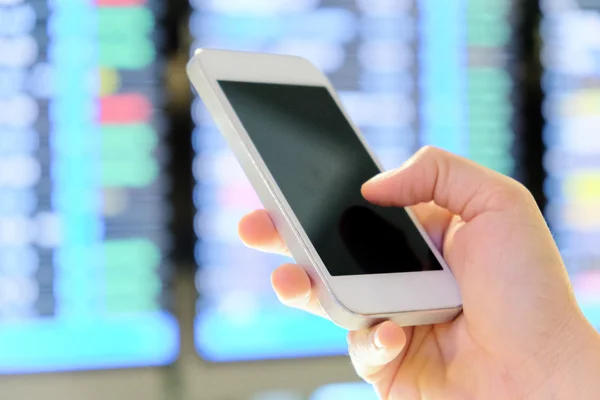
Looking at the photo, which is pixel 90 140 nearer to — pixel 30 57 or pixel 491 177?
pixel 30 57

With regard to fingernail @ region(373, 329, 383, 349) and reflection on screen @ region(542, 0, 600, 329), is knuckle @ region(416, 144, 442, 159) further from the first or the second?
reflection on screen @ region(542, 0, 600, 329)

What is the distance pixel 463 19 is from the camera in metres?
1.10

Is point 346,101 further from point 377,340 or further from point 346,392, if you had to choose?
point 377,340

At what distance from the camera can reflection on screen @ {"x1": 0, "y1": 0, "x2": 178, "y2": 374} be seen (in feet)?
3.11

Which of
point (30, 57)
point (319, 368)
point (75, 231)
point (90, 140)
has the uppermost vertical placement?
point (30, 57)

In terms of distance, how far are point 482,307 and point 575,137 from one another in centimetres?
68

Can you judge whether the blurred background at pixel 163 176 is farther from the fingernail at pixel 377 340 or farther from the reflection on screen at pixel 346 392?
the fingernail at pixel 377 340

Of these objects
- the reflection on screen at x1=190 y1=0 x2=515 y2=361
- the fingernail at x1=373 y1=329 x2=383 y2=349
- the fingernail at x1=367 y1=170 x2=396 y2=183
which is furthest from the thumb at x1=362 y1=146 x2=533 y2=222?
the reflection on screen at x1=190 y1=0 x2=515 y2=361

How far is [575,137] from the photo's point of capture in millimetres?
1149

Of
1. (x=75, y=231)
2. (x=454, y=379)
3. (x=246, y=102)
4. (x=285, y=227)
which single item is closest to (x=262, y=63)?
(x=246, y=102)

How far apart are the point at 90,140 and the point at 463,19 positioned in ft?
1.90

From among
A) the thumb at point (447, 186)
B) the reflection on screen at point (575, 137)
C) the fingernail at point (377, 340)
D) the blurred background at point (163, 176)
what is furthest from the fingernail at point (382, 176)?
the reflection on screen at point (575, 137)

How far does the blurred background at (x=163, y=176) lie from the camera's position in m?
0.95

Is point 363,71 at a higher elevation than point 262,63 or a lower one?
lower
